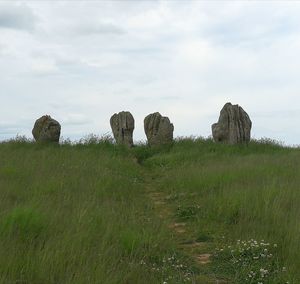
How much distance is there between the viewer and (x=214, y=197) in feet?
30.0

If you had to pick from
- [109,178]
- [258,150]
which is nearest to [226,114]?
[258,150]

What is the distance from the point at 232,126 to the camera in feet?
69.9

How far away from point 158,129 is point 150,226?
1575 centimetres

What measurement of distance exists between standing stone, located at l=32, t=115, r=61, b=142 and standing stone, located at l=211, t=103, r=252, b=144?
7.49 m

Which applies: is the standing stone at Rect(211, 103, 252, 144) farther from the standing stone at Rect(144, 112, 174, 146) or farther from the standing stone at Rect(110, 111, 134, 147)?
the standing stone at Rect(110, 111, 134, 147)

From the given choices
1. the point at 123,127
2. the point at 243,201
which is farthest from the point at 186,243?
the point at 123,127

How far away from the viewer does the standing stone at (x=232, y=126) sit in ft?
69.6

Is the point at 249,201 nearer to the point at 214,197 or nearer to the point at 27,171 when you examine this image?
the point at 214,197

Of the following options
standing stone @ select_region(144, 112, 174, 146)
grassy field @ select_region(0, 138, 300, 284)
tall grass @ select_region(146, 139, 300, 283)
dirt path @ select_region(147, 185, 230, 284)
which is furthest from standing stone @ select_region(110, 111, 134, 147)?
dirt path @ select_region(147, 185, 230, 284)

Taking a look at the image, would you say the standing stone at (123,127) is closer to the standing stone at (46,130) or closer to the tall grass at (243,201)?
the standing stone at (46,130)

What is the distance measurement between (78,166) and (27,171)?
2140 mm

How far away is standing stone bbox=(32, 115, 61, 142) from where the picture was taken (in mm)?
21719

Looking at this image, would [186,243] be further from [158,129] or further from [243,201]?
[158,129]

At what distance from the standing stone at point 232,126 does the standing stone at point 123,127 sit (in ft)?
13.7
